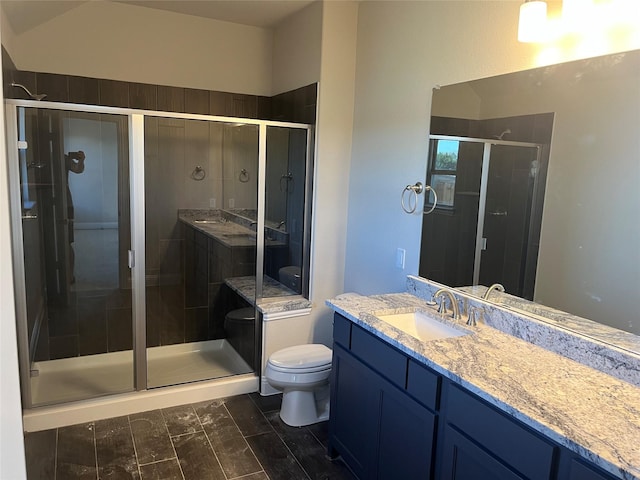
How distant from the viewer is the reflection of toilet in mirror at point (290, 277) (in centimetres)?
343

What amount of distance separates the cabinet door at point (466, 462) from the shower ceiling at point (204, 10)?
280 centimetres

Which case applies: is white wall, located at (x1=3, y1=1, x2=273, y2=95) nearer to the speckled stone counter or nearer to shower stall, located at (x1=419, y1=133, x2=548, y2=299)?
the speckled stone counter

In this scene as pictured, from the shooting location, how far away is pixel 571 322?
1.84 metres

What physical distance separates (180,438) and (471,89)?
2.47 m

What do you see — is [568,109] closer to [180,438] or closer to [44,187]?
[180,438]

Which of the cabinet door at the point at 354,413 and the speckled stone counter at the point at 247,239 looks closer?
the cabinet door at the point at 354,413

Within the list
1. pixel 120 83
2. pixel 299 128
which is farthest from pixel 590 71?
pixel 120 83

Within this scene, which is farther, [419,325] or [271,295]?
[271,295]

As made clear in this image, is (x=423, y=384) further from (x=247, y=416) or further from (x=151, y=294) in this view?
(x=151, y=294)

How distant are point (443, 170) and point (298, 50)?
1.58m

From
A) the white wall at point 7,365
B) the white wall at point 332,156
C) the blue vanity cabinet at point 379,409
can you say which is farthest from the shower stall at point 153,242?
the white wall at point 7,365

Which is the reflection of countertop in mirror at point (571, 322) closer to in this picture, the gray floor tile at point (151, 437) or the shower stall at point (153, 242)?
the shower stall at point (153, 242)

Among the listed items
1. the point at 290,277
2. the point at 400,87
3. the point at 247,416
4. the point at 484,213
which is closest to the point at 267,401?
the point at 247,416

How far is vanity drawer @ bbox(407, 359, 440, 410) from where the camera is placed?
68.0 inches
